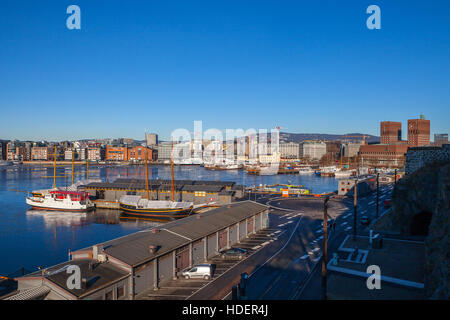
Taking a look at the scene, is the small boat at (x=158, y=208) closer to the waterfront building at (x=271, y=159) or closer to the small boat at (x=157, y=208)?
the small boat at (x=157, y=208)

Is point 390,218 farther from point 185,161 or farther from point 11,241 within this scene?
point 185,161

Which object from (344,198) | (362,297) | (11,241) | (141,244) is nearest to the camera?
(362,297)

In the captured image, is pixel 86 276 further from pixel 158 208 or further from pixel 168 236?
pixel 158 208

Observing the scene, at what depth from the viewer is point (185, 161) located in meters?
147

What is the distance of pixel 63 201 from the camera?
3628 centimetres

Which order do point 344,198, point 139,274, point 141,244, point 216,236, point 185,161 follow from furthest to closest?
1. point 185,161
2. point 344,198
3. point 216,236
4. point 141,244
5. point 139,274

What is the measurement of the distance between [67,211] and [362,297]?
108 ft

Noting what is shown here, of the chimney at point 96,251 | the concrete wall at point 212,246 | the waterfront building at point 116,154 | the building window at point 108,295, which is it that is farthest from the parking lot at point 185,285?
the waterfront building at point 116,154

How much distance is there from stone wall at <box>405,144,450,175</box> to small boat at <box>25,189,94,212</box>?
30627 millimetres

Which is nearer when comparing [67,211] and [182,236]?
[182,236]

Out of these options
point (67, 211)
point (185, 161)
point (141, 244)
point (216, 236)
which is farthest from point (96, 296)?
point (185, 161)

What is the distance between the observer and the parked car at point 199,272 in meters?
12.8

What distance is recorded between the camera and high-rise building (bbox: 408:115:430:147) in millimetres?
142875
